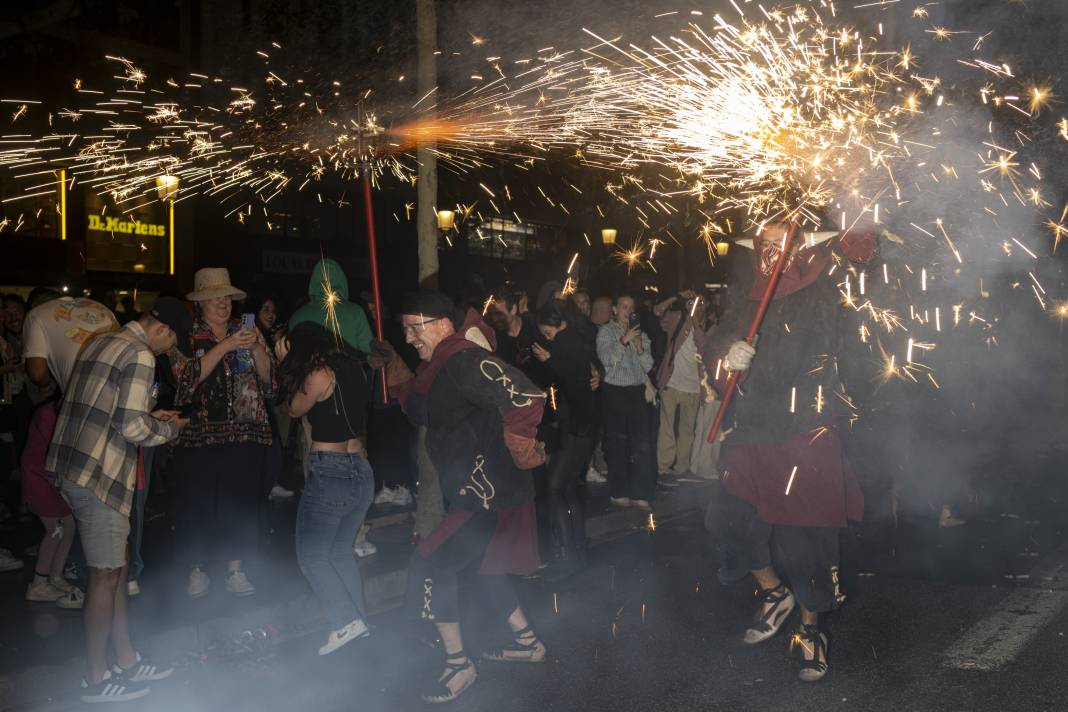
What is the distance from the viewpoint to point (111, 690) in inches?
183

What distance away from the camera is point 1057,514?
A: 28.6ft

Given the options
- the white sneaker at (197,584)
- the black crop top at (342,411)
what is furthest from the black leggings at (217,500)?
the black crop top at (342,411)

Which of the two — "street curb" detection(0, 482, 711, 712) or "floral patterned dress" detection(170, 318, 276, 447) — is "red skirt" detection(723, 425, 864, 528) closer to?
"street curb" detection(0, 482, 711, 712)

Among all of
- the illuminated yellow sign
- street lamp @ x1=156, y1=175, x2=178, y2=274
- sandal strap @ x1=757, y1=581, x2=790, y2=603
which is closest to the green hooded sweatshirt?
sandal strap @ x1=757, y1=581, x2=790, y2=603

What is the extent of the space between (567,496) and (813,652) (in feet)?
8.06

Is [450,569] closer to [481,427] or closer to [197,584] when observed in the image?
[481,427]

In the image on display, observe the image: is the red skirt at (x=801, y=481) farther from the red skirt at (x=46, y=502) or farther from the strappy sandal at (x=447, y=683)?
the red skirt at (x=46, y=502)

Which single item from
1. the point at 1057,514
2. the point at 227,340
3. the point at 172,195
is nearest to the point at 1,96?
the point at 172,195

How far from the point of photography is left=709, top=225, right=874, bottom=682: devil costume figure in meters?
5.00

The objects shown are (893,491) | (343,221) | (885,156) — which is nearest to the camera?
(885,156)

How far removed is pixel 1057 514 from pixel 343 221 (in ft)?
57.8

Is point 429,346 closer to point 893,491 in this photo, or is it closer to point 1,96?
point 893,491

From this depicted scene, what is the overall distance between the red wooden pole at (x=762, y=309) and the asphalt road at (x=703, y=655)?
1143mm

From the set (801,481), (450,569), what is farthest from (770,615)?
(450,569)
